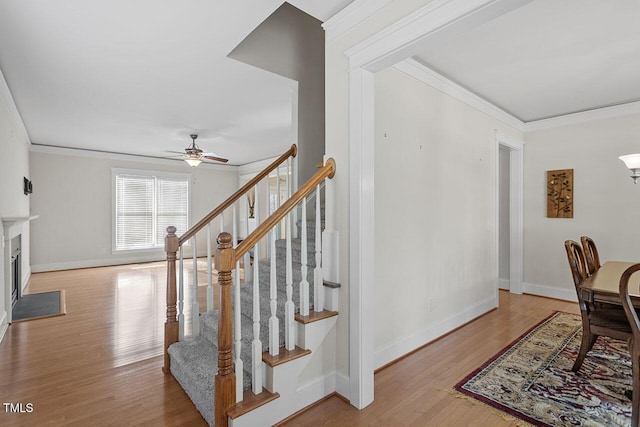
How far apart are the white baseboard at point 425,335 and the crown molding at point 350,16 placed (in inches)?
96.4

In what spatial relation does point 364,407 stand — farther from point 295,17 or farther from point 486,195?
point 295,17

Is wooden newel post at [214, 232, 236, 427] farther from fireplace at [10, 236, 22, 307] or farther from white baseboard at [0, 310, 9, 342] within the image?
fireplace at [10, 236, 22, 307]

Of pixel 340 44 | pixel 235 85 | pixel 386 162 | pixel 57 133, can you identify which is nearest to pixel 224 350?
pixel 386 162

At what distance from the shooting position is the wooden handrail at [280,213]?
1.78 meters

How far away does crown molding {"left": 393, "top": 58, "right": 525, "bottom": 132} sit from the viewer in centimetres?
276

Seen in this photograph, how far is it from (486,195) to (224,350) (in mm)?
3559

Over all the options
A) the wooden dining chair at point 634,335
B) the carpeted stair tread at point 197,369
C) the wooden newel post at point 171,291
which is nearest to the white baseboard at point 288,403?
the carpeted stair tread at point 197,369

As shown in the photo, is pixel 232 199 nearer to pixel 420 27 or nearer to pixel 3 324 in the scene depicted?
pixel 420 27

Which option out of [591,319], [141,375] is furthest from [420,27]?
[141,375]

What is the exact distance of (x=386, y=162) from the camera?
2.62 metres

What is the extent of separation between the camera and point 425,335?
9.82 ft

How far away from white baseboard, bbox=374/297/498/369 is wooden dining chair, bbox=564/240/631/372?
1056 mm

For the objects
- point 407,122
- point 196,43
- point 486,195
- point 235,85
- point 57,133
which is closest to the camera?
point 196,43

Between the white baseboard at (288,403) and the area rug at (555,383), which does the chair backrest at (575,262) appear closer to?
the area rug at (555,383)
